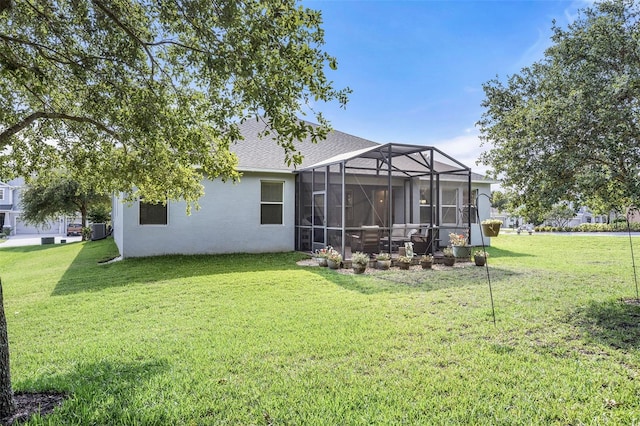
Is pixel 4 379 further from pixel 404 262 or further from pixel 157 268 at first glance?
pixel 404 262

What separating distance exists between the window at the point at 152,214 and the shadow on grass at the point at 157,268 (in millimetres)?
1204

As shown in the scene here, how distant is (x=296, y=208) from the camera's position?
1315 cm

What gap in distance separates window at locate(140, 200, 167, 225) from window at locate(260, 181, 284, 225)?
10.7 ft

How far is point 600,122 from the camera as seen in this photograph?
15.1ft

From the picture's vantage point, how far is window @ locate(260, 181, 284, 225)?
42.0 feet

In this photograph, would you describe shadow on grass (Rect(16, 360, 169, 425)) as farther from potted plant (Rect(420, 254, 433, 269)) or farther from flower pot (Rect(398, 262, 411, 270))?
potted plant (Rect(420, 254, 433, 269))

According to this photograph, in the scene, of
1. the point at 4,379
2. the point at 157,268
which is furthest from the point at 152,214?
the point at 4,379

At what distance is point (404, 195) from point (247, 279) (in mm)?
8754

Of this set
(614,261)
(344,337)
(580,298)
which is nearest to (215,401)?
(344,337)

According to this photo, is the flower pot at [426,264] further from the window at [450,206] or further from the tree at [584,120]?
the window at [450,206]

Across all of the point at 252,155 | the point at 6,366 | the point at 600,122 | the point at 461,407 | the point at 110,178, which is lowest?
the point at 461,407

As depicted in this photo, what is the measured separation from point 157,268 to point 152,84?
20.9 feet

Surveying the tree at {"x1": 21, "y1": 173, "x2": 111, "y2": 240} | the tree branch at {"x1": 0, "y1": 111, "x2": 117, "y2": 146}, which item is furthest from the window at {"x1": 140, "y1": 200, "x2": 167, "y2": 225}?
the tree at {"x1": 21, "y1": 173, "x2": 111, "y2": 240}

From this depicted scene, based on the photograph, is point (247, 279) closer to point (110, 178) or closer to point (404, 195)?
point (110, 178)
